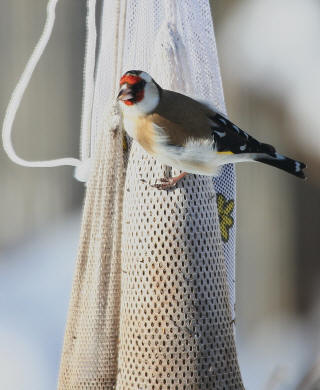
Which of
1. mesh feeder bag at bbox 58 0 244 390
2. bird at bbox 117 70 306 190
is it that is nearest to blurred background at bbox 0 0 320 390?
mesh feeder bag at bbox 58 0 244 390

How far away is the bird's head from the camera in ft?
4.12

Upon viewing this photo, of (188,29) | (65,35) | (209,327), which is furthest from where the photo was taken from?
(65,35)

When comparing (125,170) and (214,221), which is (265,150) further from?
(125,170)

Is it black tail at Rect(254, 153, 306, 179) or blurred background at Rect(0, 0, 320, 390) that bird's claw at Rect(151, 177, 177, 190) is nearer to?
black tail at Rect(254, 153, 306, 179)

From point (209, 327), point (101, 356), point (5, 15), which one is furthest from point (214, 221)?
point (5, 15)

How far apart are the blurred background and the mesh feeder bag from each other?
977 mm

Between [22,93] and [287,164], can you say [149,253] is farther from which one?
[287,164]

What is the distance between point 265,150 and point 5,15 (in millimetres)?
2044

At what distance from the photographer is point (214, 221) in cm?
179

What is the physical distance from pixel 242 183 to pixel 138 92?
6.22 feet

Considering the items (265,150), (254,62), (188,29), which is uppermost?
(254,62)

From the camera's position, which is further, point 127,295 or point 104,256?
point 104,256

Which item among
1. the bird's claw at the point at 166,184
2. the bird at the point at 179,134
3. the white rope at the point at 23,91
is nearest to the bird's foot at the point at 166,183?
the bird's claw at the point at 166,184

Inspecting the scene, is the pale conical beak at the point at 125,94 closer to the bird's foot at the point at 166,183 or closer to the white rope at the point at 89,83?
the bird's foot at the point at 166,183
